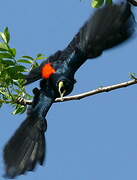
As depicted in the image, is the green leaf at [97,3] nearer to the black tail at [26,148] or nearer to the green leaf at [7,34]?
the green leaf at [7,34]

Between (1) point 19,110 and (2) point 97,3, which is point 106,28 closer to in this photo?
(2) point 97,3

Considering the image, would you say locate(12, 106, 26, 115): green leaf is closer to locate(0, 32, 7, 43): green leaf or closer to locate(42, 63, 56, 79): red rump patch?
locate(42, 63, 56, 79): red rump patch

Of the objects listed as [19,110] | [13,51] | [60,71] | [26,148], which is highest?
[60,71]

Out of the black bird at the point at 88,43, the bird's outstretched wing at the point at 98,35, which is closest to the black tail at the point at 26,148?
the black bird at the point at 88,43

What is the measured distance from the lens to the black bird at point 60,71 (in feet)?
8.88

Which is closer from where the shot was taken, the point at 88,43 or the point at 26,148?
the point at 26,148

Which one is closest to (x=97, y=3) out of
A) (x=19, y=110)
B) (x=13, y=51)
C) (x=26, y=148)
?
(x=13, y=51)

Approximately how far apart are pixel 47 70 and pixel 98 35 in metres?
0.39

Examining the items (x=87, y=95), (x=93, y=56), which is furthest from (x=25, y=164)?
(x=93, y=56)

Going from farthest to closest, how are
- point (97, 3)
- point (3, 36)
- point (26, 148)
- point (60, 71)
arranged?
point (60, 71) → point (26, 148) → point (3, 36) → point (97, 3)

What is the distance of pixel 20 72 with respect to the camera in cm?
261

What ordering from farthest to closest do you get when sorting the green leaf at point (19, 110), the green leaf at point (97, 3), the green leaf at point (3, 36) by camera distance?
1. the green leaf at point (19, 110)
2. the green leaf at point (3, 36)
3. the green leaf at point (97, 3)

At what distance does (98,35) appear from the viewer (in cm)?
291

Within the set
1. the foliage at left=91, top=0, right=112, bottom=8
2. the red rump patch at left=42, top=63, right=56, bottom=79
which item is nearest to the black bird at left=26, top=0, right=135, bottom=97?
the red rump patch at left=42, top=63, right=56, bottom=79
